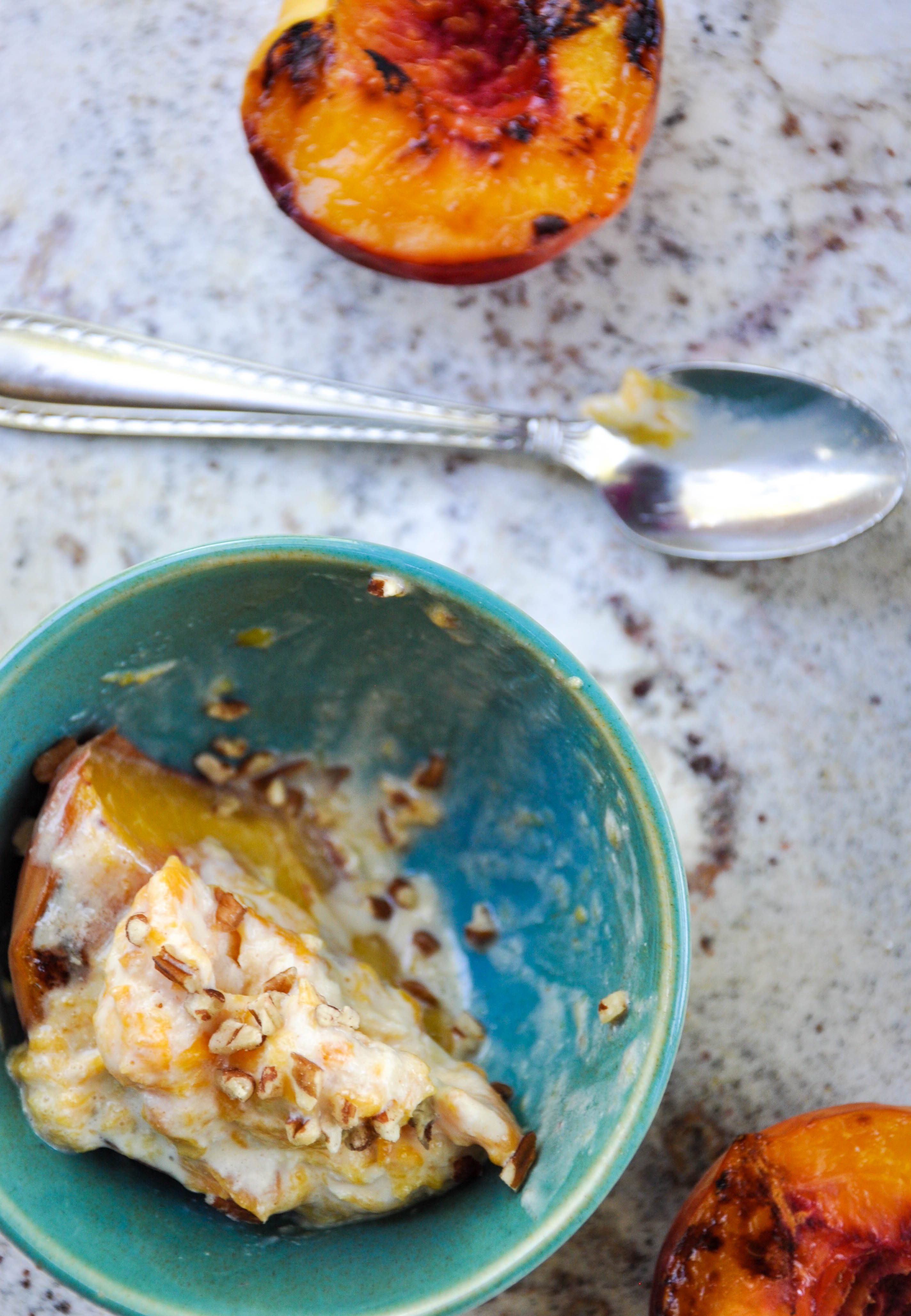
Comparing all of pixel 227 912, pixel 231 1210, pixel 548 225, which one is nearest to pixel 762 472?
pixel 548 225

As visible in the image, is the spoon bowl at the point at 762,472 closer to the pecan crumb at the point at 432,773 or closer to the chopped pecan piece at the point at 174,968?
the pecan crumb at the point at 432,773

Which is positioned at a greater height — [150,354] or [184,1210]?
[150,354]

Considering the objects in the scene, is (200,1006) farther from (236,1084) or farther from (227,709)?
(227,709)

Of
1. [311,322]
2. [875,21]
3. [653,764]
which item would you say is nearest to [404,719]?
[653,764]

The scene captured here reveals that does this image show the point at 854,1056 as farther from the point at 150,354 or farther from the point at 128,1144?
the point at 150,354

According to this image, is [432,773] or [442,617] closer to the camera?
[442,617]

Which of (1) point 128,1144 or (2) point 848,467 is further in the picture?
(2) point 848,467

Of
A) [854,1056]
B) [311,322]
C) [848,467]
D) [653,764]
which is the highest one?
[311,322]
